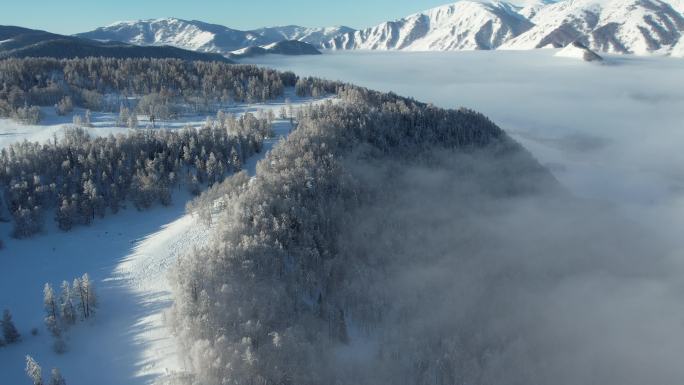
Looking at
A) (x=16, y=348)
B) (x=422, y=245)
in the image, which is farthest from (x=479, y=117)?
(x=16, y=348)

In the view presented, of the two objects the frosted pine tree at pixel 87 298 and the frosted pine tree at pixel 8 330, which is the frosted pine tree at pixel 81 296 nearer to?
the frosted pine tree at pixel 87 298

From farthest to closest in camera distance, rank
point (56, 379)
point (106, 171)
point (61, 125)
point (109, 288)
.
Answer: point (61, 125) < point (106, 171) < point (109, 288) < point (56, 379)

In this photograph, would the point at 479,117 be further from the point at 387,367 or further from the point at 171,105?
the point at 387,367

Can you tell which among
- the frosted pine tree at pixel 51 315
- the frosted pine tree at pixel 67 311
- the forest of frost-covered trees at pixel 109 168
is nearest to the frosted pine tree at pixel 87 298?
the frosted pine tree at pixel 67 311

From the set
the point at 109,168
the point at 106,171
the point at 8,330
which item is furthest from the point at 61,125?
the point at 8,330

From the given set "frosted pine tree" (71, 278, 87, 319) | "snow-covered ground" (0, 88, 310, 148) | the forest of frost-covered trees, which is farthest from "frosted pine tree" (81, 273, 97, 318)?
"snow-covered ground" (0, 88, 310, 148)

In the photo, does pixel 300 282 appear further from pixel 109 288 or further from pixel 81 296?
pixel 81 296

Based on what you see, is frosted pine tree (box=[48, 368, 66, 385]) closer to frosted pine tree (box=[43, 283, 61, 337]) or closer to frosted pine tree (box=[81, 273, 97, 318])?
frosted pine tree (box=[43, 283, 61, 337])
